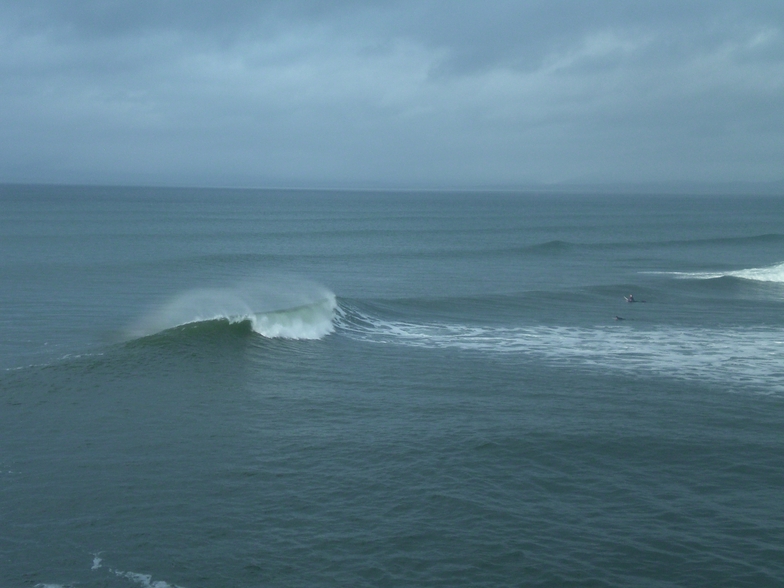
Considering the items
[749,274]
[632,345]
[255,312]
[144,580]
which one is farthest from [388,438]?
[749,274]

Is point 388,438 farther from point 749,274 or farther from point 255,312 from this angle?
→ point 749,274

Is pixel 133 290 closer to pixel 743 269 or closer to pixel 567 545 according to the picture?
pixel 567 545

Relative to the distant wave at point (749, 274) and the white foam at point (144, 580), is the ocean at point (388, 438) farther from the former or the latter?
the distant wave at point (749, 274)

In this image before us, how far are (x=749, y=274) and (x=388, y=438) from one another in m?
45.9

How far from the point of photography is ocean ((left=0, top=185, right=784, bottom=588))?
1537 centimetres

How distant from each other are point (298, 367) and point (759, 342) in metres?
19.3

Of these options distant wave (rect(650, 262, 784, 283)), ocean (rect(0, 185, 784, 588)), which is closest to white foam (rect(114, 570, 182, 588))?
ocean (rect(0, 185, 784, 588))

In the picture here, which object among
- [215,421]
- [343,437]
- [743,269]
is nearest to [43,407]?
[215,421]

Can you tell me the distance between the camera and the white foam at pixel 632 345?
29.1 meters

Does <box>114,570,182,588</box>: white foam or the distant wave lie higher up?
the distant wave

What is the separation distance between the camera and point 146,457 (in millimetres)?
20047

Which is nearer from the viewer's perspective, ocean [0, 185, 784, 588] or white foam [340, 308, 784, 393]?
ocean [0, 185, 784, 588]

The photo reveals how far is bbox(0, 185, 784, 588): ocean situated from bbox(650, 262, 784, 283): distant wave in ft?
26.3

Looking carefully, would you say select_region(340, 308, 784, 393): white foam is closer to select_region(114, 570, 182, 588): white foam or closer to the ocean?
the ocean
